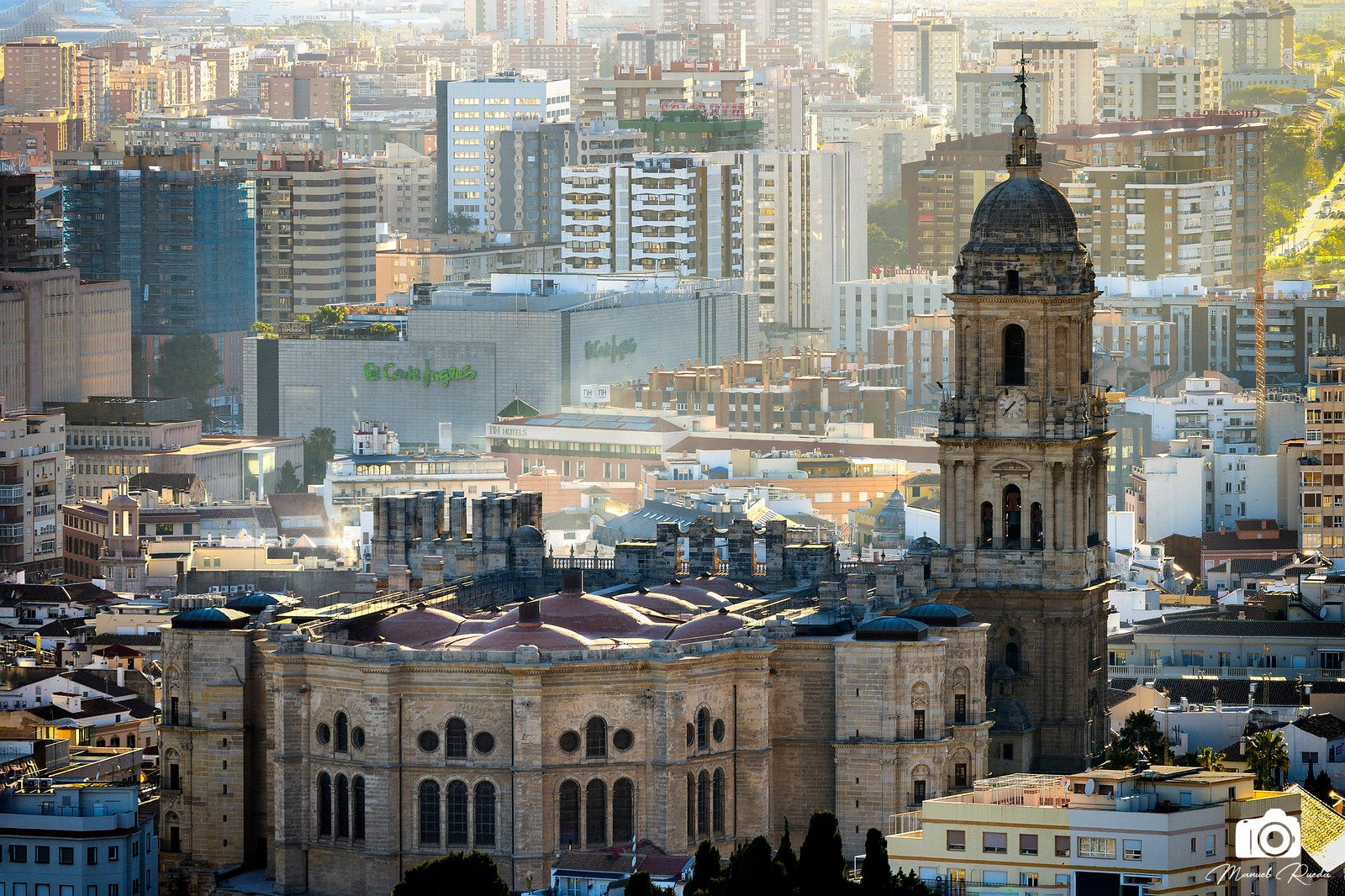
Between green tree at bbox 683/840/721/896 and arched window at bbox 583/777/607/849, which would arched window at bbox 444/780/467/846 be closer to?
arched window at bbox 583/777/607/849

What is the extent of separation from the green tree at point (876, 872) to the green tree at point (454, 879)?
36.8 ft

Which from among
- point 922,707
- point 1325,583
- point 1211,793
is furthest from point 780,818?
point 1325,583

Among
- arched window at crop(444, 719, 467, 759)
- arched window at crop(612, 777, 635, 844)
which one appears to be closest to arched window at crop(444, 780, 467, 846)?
arched window at crop(444, 719, 467, 759)

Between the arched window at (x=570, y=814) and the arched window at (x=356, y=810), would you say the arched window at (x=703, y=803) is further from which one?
the arched window at (x=356, y=810)

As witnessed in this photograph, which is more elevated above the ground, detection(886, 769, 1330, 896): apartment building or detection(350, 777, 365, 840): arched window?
detection(886, 769, 1330, 896): apartment building

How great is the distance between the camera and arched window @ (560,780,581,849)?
4815 inches

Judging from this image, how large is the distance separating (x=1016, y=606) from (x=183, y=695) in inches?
1188

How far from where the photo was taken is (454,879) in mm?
112312

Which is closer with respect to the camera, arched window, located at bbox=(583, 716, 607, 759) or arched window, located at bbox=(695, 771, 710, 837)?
arched window, located at bbox=(583, 716, 607, 759)

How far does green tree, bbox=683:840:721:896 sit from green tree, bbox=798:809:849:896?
2366 mm

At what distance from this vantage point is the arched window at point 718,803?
412ft

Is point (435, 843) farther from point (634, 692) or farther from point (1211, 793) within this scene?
point (1211, 793)

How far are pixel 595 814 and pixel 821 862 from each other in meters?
13.6

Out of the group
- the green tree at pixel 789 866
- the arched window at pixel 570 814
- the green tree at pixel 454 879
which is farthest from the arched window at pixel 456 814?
the green tree at pixel 789 866
